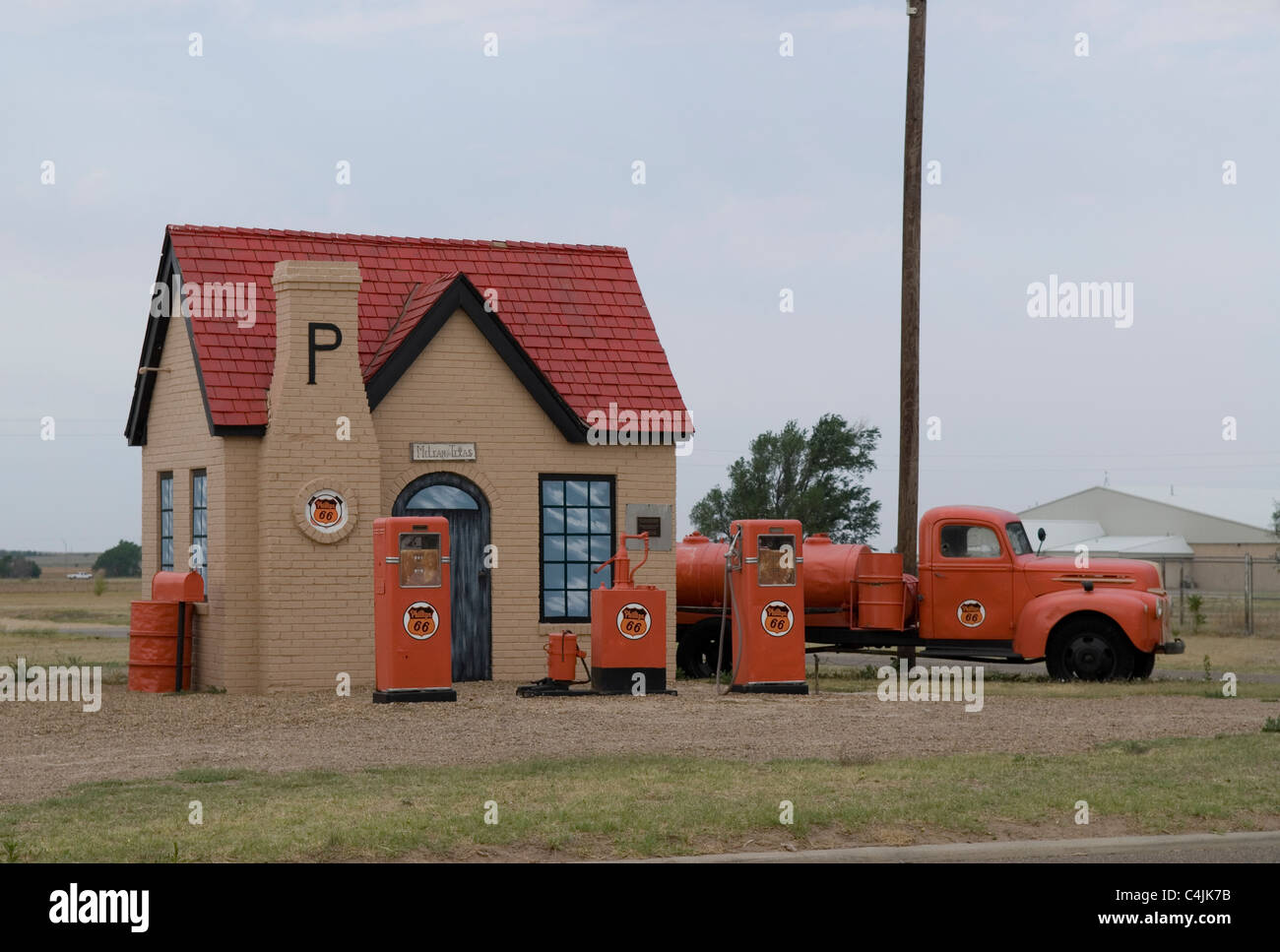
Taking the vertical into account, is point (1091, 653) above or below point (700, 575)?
below

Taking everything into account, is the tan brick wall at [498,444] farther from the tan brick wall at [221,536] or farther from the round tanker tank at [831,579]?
the round tanker tank at [831,579]

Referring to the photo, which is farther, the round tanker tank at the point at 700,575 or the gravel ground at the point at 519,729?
the round tanker tank at the point at 700,575

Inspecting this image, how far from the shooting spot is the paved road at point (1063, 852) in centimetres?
926

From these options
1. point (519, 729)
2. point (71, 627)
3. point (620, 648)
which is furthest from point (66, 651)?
point (519, 729)

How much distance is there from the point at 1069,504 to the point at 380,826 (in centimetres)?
9446

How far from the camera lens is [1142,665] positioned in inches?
828

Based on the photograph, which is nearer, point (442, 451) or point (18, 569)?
point (442, 451)

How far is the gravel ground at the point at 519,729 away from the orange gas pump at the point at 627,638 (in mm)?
466

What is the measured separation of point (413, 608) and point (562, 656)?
2.08m

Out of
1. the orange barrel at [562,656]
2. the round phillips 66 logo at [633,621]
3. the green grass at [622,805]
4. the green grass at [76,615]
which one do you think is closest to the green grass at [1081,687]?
the round phillips 66 logo at [633,621]

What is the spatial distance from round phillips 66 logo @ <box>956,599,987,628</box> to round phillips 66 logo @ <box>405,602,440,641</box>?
283 inches

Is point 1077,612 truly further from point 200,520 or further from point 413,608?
point 200,520
